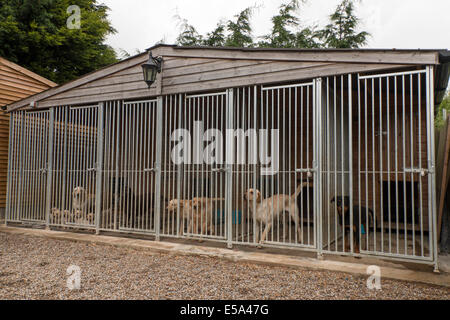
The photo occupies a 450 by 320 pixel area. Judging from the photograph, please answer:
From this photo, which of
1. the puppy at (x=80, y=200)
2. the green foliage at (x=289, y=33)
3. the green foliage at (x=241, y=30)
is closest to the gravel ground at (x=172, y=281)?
the puppy at (x=80, y=200)

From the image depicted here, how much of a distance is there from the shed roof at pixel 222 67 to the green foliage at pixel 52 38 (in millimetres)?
10466

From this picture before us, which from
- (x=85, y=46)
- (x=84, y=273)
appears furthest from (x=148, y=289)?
(x=85, y=46)

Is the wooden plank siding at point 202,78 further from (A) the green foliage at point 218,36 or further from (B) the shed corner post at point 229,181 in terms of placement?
(A) the green foliage at point 218,36

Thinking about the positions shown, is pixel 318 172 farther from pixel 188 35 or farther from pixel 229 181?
pixel 188 35

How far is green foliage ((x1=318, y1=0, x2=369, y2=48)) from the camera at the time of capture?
20.3m

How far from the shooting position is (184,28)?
26391mm

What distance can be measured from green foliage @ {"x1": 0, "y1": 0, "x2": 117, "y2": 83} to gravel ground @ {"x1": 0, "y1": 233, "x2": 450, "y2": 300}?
1554 cm

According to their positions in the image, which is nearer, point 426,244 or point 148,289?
point 148,289

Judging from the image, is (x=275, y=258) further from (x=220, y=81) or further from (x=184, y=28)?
(x=184, y=28)

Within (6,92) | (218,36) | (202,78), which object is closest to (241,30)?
(218,36)

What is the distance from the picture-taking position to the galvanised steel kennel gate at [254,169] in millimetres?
5426

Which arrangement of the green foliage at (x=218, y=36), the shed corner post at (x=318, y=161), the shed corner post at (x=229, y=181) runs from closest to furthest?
the shed corner post at (x=318, y=161), the shed corner post at (x=229, y=181), the green foliage at (x=218, y=36)

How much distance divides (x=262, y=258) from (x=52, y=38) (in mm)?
19006
